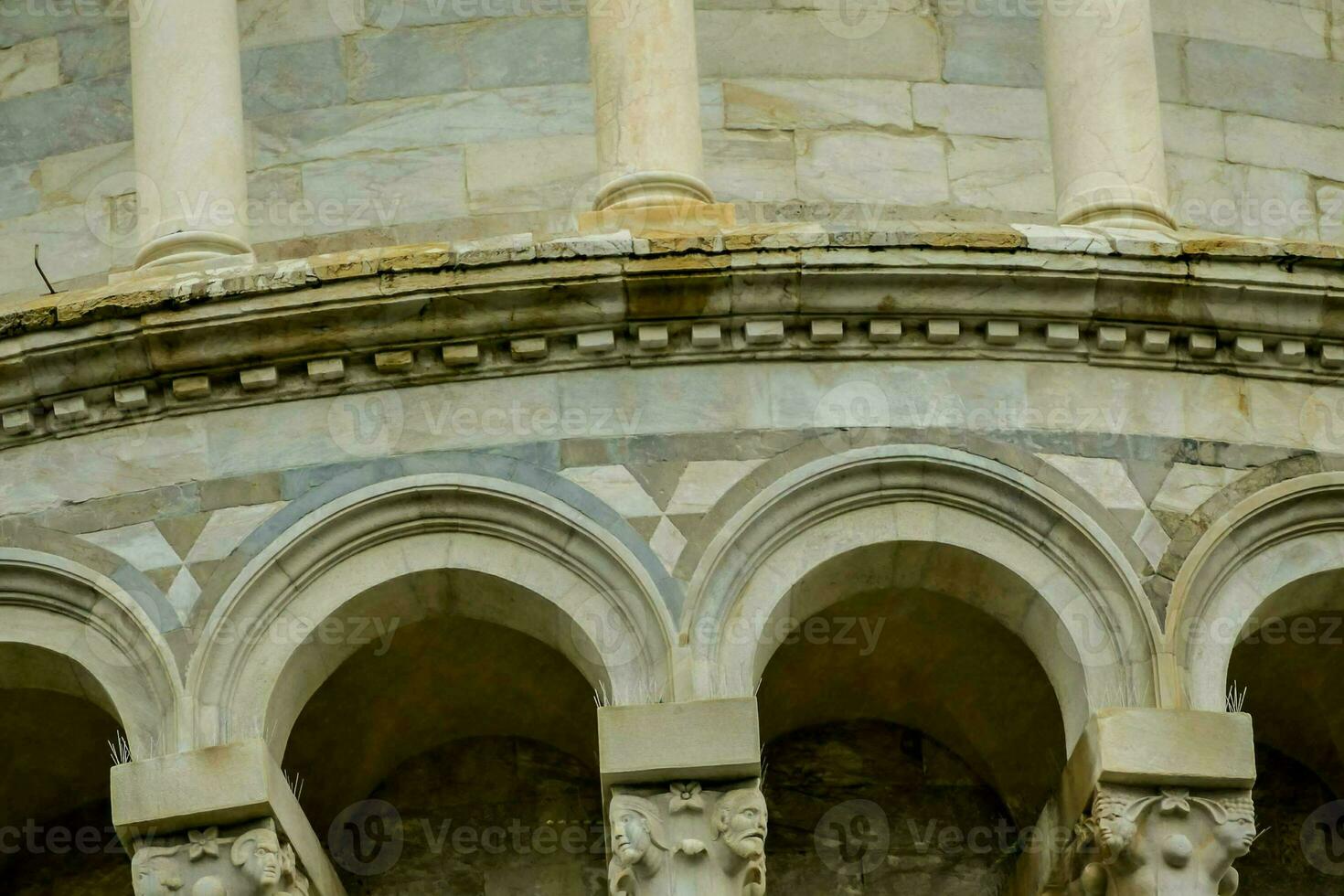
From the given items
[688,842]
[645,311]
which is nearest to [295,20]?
[645,311]

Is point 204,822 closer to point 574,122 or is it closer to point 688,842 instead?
point 688,842

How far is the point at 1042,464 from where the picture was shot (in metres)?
16.5

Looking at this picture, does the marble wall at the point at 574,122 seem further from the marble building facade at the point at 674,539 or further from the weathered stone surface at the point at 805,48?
the marble building facade at the point at 674,539

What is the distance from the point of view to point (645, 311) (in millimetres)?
16594

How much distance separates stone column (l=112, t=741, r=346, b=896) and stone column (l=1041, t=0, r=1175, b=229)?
15.4ft

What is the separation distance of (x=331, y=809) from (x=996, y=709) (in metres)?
3.05

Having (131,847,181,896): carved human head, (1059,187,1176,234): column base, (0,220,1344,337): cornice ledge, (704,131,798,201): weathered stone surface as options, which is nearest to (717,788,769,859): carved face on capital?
(131,847,181,896): carved human head

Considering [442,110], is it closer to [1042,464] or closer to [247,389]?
[247,389]

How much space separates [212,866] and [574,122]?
512 cm

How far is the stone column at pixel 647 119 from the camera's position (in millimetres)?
17094

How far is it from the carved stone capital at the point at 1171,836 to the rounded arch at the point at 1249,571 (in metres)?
0.44

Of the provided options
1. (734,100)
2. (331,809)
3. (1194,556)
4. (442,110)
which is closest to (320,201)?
(442,110)

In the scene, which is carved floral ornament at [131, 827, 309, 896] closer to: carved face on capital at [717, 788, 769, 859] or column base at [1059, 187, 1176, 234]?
carved face on capital at [717, 788, 769, 859]

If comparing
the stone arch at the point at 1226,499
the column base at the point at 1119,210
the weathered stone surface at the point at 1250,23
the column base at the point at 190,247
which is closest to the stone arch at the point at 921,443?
the stone arch at the point at 1226,499
